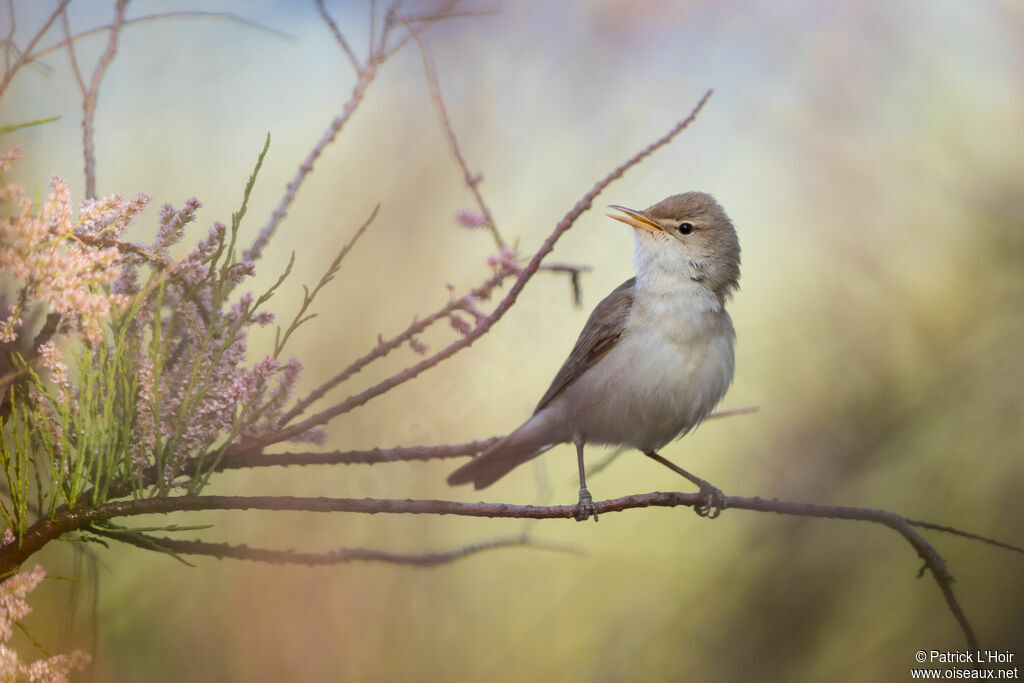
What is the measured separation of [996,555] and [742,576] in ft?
0.79

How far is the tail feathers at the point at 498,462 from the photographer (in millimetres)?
897

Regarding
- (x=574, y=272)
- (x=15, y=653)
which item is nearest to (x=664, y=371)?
(x=574, y=272)

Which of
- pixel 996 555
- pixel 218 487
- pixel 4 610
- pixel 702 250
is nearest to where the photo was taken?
pixel 4 610

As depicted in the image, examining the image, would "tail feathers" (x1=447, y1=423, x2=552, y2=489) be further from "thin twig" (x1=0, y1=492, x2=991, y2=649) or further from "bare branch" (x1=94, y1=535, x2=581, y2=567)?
"thin twig" (x1=0, y1=492, x2=991, y2=649)

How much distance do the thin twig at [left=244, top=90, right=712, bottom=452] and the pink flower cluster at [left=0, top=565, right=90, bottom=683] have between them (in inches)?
5.4

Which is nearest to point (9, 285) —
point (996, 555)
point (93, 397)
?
point (93, 397)

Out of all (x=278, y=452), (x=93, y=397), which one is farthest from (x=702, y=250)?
(x=93, y=397)

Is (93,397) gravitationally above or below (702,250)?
below

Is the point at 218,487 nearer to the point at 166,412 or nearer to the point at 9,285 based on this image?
the point at 166,412

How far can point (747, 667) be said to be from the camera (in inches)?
32.6

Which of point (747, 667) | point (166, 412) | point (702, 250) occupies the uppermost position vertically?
point (702, 250)

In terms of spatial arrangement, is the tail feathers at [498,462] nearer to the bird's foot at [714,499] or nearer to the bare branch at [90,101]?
the bird's foot at [714,499]

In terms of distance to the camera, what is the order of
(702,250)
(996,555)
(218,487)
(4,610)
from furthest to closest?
1. (702,250)
2. (996,555)
3. (218,487)
4. (4,610)

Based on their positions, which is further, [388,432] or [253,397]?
[388,432]
